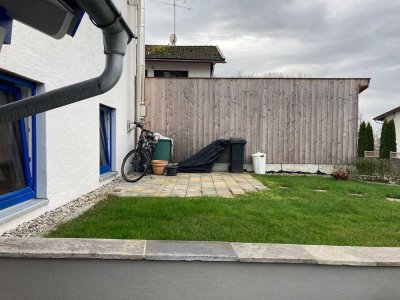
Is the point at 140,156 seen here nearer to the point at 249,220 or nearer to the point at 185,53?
the point at 249,220

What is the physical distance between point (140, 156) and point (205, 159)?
1.87 m

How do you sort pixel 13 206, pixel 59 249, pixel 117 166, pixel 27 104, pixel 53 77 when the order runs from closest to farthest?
pixel 27 104 < pixel 59 249 < pixel 13 206 < pixel 53 77 < pixel 117 166

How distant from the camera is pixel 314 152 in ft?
30.1

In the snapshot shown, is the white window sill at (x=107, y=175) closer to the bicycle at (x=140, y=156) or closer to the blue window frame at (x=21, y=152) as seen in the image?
the bicycle at (x=140, y=156)

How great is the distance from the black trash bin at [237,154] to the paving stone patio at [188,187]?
1497 millimetres

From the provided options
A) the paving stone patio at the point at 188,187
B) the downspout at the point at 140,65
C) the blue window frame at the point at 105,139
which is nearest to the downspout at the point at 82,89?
the paving stone patio at the point at 188,187

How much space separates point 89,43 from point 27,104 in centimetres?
429

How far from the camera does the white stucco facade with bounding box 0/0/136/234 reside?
3250 mm

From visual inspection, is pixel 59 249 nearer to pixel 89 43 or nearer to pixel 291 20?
pixel 89 43

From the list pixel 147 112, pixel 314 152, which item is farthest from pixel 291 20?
pixel 147 112

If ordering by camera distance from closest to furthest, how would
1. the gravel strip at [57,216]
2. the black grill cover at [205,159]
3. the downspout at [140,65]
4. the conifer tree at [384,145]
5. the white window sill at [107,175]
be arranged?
1. the gravel strip at [57,216]
2. the white window sill at [107,175]
3. the downspout at [140,65]
4. the black grill cover at [205,159]
5. the conifer tree at [384,145]

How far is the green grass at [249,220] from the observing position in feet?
9.96

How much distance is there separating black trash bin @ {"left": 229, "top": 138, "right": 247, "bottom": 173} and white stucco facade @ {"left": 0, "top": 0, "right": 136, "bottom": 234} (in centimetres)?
360

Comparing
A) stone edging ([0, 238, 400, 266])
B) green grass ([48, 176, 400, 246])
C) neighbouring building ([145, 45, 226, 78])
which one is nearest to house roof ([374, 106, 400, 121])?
neighbouring building ([145, 45, 226, 78])
